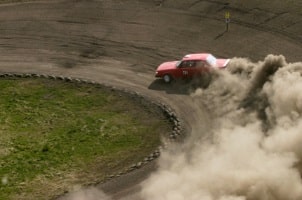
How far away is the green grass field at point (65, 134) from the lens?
25703 mm

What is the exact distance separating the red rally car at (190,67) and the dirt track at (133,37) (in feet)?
2.90

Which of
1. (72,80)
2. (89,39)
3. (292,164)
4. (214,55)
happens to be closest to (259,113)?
(292,164)

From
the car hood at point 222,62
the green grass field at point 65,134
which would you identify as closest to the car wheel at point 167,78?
the green grass field at point 65,134

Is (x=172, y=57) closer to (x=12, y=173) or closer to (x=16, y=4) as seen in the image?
(x=12, y=173)

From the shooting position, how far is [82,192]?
24500 mm

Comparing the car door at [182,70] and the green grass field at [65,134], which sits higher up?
the car door at [182,70]

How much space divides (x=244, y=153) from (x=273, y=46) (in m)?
15.3

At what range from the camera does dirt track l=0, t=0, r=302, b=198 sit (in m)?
35.8

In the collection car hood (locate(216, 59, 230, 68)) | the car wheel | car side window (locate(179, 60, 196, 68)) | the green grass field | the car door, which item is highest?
car hood (locate(216, 59, 230, 68))

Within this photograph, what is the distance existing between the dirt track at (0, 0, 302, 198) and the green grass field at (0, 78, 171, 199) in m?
2.21

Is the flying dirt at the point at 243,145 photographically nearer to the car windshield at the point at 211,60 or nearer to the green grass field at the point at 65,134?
the car windshield at the point at 211,60

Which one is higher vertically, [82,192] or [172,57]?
→ [172,57]

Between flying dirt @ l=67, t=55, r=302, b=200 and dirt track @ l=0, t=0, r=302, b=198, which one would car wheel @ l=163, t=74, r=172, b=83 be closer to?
dirt track @ l=0, t=0, r=302, b=198

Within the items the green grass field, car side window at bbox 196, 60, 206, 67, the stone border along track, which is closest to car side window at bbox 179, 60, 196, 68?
car side window at bbox 196, 60, 206, 67
